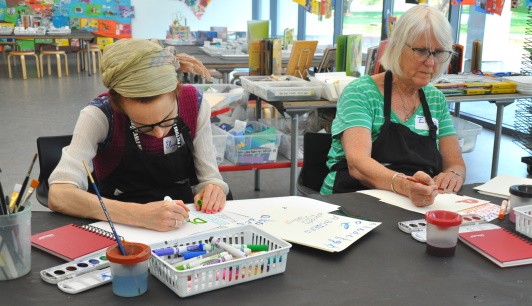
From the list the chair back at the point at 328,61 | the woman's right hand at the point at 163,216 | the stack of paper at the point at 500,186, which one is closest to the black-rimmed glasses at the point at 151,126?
the woman's right hand at the point at 163,216

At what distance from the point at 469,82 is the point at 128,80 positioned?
2.65 metres

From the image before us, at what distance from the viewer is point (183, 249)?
1.26 metres

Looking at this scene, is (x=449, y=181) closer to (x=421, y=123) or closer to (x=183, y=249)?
(x=421, y=123)

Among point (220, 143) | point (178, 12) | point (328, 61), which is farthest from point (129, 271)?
point (178, 12)

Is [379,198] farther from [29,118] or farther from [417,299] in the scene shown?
[29,118]

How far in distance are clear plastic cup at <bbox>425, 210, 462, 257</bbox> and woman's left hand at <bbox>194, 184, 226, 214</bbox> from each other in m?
0.60

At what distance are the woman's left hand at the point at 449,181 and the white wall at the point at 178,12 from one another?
11.1m

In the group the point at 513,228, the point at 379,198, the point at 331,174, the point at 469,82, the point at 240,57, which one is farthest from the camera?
the point at 240,57

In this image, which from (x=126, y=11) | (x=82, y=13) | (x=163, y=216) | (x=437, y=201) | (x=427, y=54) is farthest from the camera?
(x=126, y=11)

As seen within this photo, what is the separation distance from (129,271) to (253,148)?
7.41 feet

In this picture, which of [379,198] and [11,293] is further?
[379,198]

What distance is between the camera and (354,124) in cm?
220

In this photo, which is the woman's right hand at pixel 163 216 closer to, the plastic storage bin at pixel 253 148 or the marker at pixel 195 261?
the marker at pixel 195 261

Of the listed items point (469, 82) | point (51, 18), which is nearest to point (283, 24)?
point (51, 18)
